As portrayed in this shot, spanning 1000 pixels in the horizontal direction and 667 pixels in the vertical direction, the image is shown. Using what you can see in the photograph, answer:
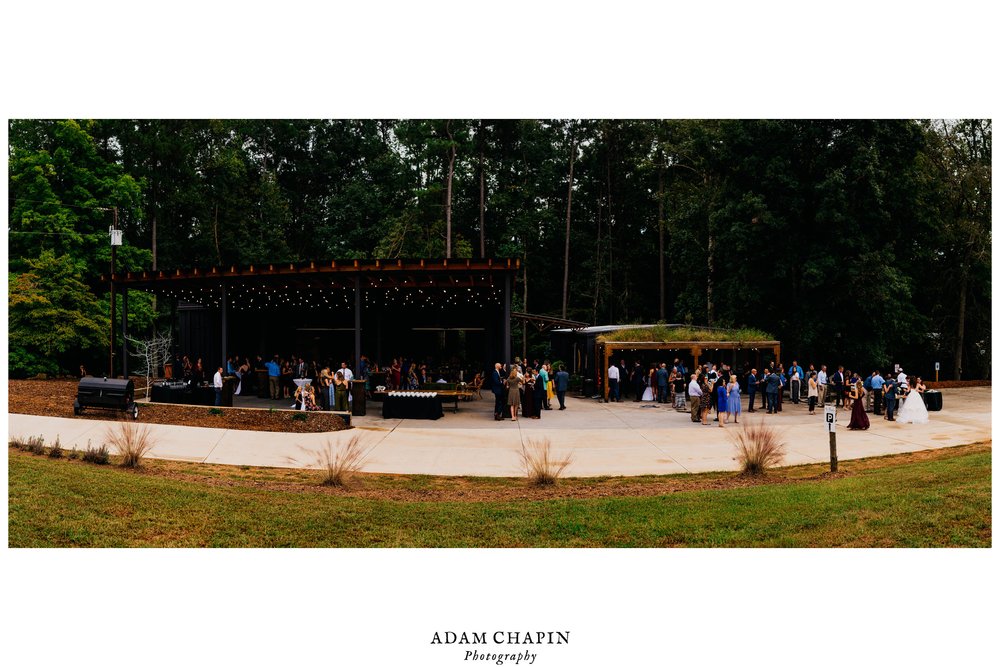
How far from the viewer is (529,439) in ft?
41.0

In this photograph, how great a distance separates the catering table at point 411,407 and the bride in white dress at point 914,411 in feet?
39.1

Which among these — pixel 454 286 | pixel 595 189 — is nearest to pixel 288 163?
pixel 595 189

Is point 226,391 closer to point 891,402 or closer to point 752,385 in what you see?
point 752,385

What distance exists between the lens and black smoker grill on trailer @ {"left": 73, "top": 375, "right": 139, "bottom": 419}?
1381cm

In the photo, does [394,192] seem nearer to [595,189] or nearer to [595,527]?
[595,189]

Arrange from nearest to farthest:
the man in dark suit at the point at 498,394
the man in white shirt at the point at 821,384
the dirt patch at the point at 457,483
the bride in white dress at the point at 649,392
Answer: the dirt patch at the point at 457,483 → the man in dark suit at the point at 498,394 → the man in white shirt at the point at 821,384 → the bride in white dress at the point at 649,392

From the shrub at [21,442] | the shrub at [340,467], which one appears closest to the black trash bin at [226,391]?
the shrub at [21,442]

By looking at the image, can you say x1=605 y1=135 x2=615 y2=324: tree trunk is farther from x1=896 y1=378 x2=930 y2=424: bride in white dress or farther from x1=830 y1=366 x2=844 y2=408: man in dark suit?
x1=896 y1=378 x2=930 y2=424: bride in white dress

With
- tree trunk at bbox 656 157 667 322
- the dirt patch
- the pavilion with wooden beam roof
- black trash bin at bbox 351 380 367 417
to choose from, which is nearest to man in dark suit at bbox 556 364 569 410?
the pavilion with wooden beam roof

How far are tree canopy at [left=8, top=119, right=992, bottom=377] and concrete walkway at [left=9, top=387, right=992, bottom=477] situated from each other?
331 inches

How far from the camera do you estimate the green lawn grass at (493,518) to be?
685 cm

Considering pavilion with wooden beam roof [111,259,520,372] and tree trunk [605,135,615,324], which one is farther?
tree trunk [605,135,615,324]

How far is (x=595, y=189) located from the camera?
3566cm

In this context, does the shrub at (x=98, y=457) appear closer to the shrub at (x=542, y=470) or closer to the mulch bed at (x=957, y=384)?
the shrub at (x=542, y=470)
